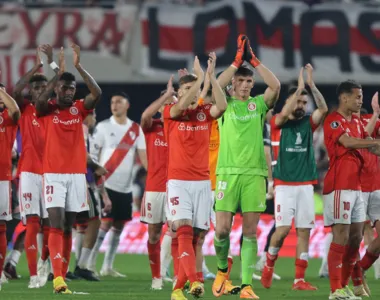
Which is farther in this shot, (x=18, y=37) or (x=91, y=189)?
(x=18, y=37)

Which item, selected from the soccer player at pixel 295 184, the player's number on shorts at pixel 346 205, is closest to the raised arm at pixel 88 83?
the soccer player at pixel 295 184

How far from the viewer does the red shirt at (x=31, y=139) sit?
48.8 ft

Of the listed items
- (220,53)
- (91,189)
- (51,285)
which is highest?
(220,53)

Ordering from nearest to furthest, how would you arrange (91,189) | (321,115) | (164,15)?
(321,115), (91,189), (164,15)

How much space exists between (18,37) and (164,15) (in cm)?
344

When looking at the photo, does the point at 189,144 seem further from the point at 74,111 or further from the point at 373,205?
the point at 373,205

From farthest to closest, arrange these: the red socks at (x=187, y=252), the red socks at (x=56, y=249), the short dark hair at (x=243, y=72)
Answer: the red socks at (x=56, y=249) → the short dark hair at (x=243, y=72) → the red socks at (x=187, y=252)

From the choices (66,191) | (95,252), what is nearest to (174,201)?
(66,191)

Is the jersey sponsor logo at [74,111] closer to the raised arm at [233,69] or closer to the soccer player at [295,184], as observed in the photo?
the raised arm at [233,69]

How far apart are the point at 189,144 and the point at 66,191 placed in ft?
5.94

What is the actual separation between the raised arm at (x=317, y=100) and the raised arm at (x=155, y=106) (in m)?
1.51

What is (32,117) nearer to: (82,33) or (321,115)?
(321,115)

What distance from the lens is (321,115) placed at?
14.6m

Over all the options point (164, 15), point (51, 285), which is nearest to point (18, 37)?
point (164, 15)
